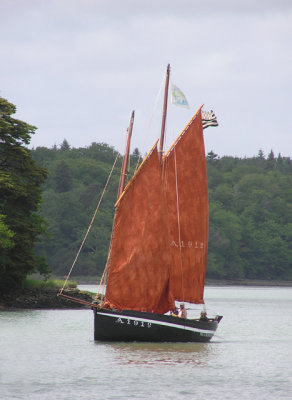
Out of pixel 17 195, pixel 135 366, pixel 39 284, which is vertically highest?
pixel 17 195

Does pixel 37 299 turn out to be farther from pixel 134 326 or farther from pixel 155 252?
pixel 134 326

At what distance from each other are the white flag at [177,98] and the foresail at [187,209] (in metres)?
1.19

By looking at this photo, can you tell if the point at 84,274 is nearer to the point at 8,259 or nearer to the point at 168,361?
the point at 8,259

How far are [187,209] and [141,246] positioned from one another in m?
4.91

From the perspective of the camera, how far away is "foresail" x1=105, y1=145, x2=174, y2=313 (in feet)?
157

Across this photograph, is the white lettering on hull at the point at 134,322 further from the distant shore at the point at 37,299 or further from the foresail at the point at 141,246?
the distant shore at the point at 37,299

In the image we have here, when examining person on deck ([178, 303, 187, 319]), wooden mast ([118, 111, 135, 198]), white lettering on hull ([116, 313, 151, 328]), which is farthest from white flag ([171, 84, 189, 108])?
white lettering on hull ([116, 313, 151, 328])

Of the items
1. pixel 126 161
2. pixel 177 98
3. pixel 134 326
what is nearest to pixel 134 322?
pixel 134 326

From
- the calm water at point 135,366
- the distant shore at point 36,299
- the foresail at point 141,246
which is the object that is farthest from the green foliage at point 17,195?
the foresail at point 141,246

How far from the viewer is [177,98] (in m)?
51.5

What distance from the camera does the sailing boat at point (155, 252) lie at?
47.5 metres

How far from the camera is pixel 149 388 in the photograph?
115 ft

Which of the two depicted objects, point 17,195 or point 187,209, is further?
point 17,195

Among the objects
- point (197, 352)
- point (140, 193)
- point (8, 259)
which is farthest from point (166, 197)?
point (8, 259)
